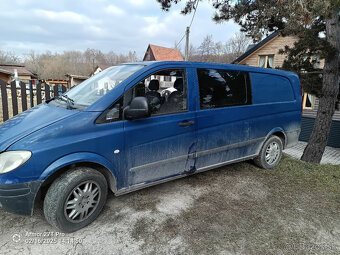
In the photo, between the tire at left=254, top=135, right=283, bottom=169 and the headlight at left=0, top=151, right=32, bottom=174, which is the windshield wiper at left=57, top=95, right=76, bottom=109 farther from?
the tire at left=254, top=135, right=283, bottom=169

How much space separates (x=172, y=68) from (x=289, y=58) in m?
5.12

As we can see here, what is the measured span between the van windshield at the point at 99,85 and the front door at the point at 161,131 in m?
0.27

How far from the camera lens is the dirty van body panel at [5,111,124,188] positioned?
2045mm

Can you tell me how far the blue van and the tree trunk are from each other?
3.00 meters

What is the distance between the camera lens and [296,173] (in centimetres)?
422

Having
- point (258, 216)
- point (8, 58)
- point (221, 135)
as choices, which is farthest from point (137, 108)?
point (8, 58)

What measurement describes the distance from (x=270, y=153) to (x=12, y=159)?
13.5 ft

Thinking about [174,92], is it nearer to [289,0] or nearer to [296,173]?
[296,173]

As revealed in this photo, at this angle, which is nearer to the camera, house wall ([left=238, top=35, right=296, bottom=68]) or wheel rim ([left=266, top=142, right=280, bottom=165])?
wheel rim ([left=266, top=142, right=280, bottom=165])

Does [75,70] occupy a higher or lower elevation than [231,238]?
higher

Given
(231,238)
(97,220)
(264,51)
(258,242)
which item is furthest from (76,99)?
(264,51)

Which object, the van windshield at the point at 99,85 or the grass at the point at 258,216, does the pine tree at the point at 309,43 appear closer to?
the grass at the point at 258,216

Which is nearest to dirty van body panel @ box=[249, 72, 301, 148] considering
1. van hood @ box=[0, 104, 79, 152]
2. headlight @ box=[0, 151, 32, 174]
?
van hood @ box=[0, 104, 79, 152]

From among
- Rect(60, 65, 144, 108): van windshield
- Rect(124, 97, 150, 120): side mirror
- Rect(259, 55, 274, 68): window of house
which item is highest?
Rect(259, 55, 274, 68): window of house
